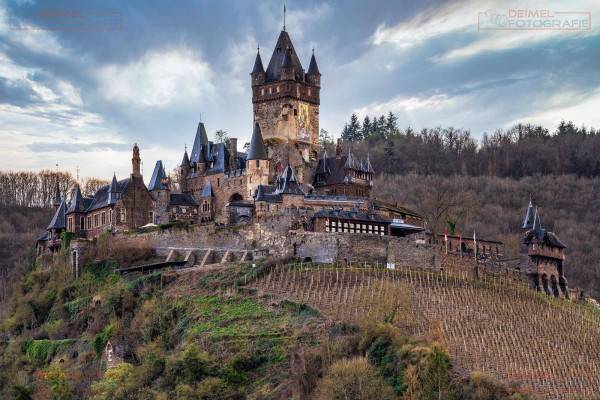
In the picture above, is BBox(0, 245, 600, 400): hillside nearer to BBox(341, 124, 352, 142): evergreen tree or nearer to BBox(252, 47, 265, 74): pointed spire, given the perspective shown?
BBox(252, 47, 265, 74): pointed spire

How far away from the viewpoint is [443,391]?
47500 mm

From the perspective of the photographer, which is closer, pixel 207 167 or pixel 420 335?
pixel 420 335

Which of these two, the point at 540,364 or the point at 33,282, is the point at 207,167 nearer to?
the point at 33,282

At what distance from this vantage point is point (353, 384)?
156 ft

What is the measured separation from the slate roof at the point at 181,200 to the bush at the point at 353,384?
81.1 feet

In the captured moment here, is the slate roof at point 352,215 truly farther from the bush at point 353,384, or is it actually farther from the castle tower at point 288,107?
the bush at point 353,384

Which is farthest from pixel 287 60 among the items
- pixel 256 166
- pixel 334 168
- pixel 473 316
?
pixel 473 316

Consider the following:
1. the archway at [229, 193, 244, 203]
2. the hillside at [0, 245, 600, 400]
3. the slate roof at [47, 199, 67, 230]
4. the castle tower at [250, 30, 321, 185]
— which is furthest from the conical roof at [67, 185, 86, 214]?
the castle tower at [250, 30, 321, 185]

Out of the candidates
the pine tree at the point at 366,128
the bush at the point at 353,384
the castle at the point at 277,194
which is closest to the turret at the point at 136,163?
the castle at the point at 277,194

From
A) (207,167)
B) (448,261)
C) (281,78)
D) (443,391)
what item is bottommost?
(443,391)

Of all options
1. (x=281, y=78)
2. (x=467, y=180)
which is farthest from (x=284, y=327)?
(x=467, y=180)

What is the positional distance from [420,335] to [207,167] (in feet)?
84.2

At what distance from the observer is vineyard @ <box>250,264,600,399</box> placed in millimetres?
51906

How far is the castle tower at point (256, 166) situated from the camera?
69.1 meters
